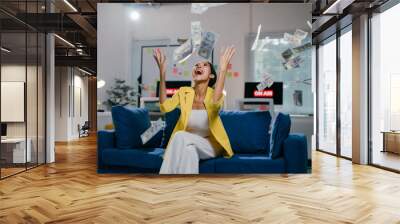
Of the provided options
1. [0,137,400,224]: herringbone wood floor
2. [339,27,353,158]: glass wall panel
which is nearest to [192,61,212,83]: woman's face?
[0,137,400,224]: herringbone wood floor

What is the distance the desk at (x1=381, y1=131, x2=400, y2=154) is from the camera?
615cm

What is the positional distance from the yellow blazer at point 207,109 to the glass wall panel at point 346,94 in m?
3.43

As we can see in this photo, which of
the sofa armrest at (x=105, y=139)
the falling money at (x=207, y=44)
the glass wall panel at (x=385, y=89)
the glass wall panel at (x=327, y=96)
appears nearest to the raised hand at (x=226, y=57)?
the falling money at (x=207, y=44)

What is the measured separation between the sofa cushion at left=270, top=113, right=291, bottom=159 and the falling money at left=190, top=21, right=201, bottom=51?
4.65 ft

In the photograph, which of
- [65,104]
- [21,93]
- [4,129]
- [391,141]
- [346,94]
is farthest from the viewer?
[65,104]

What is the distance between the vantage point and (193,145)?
527 centimetres

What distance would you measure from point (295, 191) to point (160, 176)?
1859 mm

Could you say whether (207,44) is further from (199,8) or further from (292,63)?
(292,63)

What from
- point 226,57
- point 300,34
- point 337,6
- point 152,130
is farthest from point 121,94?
point 337,6

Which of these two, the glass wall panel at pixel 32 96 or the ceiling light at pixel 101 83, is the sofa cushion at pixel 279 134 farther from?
the glass wall panel at pixel 32 96

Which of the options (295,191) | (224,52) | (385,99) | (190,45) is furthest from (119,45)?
(385,99)

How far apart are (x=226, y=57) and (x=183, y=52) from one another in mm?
564

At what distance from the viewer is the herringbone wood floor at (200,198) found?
Answer: 3385mm

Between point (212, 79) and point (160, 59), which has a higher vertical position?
point (160, 59)
